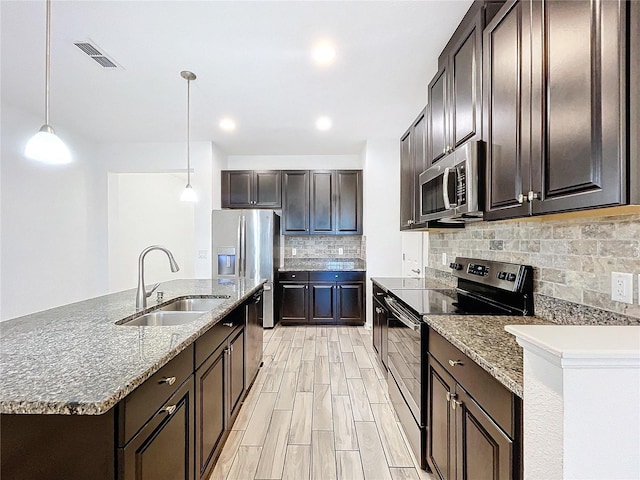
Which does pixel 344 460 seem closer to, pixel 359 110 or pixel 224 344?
pixel 224 344

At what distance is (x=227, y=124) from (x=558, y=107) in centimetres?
359

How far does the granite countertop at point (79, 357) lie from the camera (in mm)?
839

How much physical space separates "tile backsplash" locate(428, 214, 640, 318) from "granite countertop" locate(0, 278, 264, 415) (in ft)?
5.49

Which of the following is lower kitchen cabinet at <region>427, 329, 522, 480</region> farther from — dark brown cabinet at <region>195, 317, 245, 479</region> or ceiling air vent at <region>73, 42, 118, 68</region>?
ceiling air vent at <region>73, 42, 118, 68</region>

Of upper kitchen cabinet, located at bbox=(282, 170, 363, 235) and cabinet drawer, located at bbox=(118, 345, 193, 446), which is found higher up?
Answer: upper kitchen cabinet, located at bbox=(282, 170, 363, 235)

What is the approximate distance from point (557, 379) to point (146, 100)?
3.89 m

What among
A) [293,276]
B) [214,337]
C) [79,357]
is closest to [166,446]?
[79,357]

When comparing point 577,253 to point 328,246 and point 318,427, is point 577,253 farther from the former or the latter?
point 328,246

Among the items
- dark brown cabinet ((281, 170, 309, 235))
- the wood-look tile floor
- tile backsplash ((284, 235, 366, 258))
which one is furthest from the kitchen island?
tile backsplash ((284, 235, 366, 258))

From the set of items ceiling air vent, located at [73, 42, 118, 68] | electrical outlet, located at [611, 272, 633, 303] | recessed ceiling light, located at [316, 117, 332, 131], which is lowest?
electrical outlet, located at [611, 272, 633, 303]

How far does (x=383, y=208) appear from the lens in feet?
15.5

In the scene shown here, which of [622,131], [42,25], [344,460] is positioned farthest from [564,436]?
[42,25]

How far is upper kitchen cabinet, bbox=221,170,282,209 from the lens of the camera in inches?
205

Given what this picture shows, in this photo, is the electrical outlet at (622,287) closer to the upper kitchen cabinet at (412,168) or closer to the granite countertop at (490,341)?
the granite countertop at (490,341)
